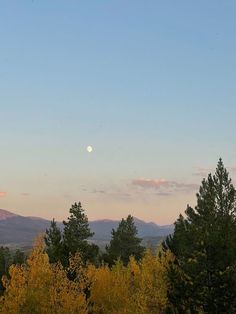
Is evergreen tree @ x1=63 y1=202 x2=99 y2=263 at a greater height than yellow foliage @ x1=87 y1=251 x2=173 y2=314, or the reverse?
evergreen tree @ x1=63 y1=202 x2=99 y2=263

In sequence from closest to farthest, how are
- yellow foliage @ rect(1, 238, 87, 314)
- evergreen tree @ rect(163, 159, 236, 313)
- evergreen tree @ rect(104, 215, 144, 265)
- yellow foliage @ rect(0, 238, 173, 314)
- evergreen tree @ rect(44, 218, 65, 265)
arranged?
evergreen tree @ rect(163, 159, 236, 313) < yellow foliage @ rect(1, 238, 87, 314) < yellow foliage @ rect(0, 238, 173, 314) < evergreen tree @ rect(44, 218, 65, 265) < evergreen tree @ rect(104, 215, 144, 265)

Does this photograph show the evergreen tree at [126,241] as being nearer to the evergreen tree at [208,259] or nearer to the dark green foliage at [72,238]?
the dark green foliage at [72,238]

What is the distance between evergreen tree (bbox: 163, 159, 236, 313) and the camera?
102ft

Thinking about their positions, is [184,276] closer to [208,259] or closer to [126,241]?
[208,259]

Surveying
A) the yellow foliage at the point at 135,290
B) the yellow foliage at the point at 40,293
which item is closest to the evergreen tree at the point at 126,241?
the yellow foliage at the point at 135,290

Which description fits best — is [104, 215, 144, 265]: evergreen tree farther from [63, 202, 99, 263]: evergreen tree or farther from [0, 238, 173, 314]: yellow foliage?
[0, 238, 173, 314]: yellow foliage

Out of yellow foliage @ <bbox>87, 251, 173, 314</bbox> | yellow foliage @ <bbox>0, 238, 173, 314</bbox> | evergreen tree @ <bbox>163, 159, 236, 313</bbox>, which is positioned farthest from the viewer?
yellow foliage @ <bbox>87, 251, 173, 314</bbox>

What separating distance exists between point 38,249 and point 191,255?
44.2ft

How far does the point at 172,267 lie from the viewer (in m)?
34.5

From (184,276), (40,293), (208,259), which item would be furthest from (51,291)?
(208,259)

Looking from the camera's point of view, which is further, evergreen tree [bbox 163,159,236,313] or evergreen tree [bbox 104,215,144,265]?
evergreen tree [bbox 104,215,144,265]

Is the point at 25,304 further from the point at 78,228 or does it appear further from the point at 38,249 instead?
the point at 78,228

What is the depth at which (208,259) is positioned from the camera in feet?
104

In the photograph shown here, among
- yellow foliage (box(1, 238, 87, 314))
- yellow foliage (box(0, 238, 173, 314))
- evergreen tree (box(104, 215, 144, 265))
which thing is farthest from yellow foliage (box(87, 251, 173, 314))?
evergreen tree (box(104, 215, 144, 265))
